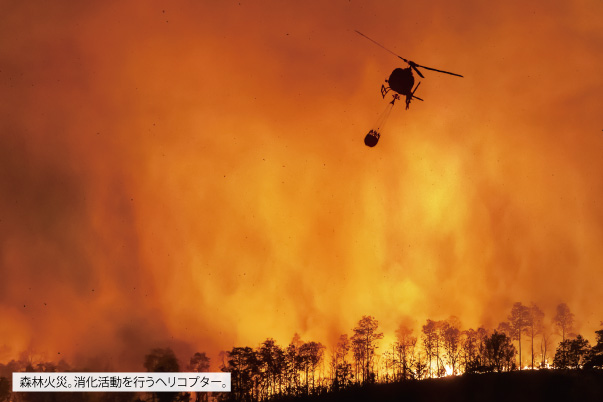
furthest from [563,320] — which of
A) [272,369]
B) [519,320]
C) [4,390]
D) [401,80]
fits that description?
[4,390]

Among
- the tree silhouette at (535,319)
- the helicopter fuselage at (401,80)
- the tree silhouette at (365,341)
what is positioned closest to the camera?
the helicopter fuselage at (401,80)

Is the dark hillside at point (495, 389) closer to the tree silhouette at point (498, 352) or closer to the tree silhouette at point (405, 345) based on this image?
the tree silhouette at point (498, 352)

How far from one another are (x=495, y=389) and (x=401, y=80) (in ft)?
94.5

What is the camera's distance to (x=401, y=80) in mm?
52156

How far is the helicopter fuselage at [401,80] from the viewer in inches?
2053

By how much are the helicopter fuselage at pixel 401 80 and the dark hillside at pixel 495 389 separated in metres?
27.4

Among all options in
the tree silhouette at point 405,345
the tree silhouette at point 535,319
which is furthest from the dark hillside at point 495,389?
the tree silhouette at point 535,319

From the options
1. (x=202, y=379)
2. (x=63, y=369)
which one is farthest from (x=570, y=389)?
(x=63, y=369)

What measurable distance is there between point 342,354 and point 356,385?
Answer: 215ft

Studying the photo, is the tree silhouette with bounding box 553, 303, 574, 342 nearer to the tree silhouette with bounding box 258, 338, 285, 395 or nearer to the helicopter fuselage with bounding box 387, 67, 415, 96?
the tree silhouette with bounding box 258, 338, 285, 395

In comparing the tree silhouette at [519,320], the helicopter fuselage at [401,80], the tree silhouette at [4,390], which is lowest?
the tree silhouette at [4,390]

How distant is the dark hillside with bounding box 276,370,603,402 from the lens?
47.3 metres

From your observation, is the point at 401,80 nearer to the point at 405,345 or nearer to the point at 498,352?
the point at 498,352

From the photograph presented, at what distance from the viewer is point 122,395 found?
106m
